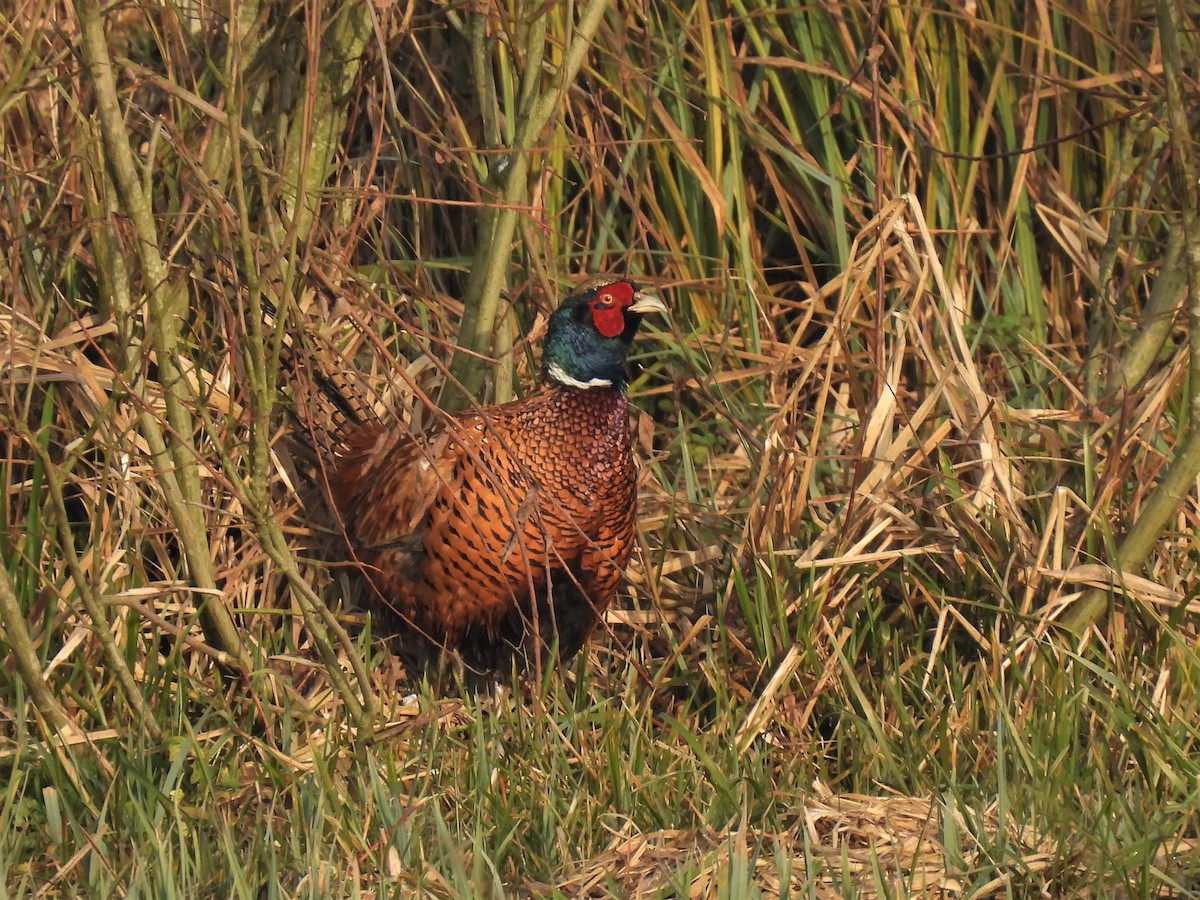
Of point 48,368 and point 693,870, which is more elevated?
point 48,368

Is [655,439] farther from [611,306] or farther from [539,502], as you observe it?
[539,502]

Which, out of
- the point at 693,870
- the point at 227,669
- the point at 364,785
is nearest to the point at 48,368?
the point at 227,669

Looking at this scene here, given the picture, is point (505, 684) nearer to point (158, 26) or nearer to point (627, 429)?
point (627, 429)

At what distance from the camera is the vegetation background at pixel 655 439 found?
109 inches

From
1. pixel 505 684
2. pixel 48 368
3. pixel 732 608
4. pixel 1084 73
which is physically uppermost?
pixel 1084 73

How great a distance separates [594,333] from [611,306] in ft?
0.23

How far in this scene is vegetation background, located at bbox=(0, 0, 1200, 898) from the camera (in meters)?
2.78

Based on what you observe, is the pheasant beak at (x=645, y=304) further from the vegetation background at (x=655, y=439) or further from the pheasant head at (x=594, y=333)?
the vegetation background at (x=655, y=439)

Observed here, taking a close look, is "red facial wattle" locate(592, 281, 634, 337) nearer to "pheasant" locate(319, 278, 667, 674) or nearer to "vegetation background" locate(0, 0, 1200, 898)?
"pheasant" locate(319, 278, 667, 674)

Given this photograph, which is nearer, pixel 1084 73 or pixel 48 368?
pixel 48 368

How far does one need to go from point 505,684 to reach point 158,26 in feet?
6.12

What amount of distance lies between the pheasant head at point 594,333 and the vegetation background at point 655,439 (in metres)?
0.24

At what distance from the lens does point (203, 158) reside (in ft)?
12.2

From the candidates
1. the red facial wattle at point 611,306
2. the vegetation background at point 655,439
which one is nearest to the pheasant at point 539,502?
the red facial wattle at point 611,306
